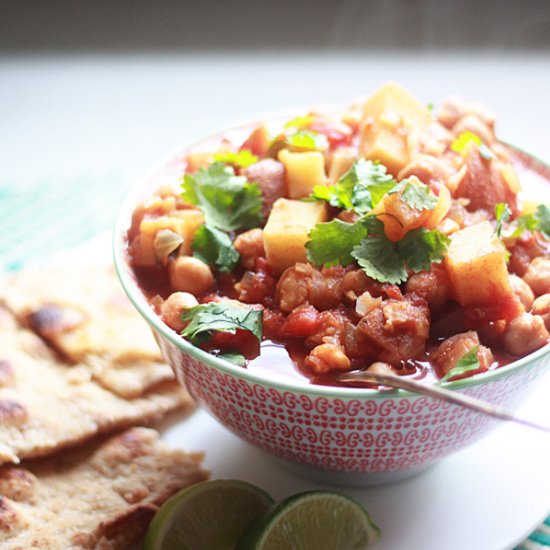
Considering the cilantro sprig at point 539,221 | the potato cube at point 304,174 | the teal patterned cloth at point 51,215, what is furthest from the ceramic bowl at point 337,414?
the teal patterned cloth at point 51,215

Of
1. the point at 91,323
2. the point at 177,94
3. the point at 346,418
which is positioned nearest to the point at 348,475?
the point at 346,418

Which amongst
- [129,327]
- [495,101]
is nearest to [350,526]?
[129,327]

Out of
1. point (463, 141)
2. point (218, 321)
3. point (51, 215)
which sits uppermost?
point (463, 141)

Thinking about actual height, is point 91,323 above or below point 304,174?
below

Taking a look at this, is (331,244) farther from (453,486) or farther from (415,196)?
(453,486)

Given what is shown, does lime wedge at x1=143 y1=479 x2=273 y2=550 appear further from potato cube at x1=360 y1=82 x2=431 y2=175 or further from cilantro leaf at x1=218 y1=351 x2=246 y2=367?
potato cube at x1=360 y1=82 x2=431 y2=175

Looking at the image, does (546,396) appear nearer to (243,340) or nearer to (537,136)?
(243,340)

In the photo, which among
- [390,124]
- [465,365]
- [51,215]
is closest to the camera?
[465,365]

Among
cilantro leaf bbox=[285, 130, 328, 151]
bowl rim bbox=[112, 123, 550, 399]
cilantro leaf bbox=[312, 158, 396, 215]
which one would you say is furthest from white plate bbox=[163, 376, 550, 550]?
cilantro leaf bbox=[285, 130, 328, 151]
